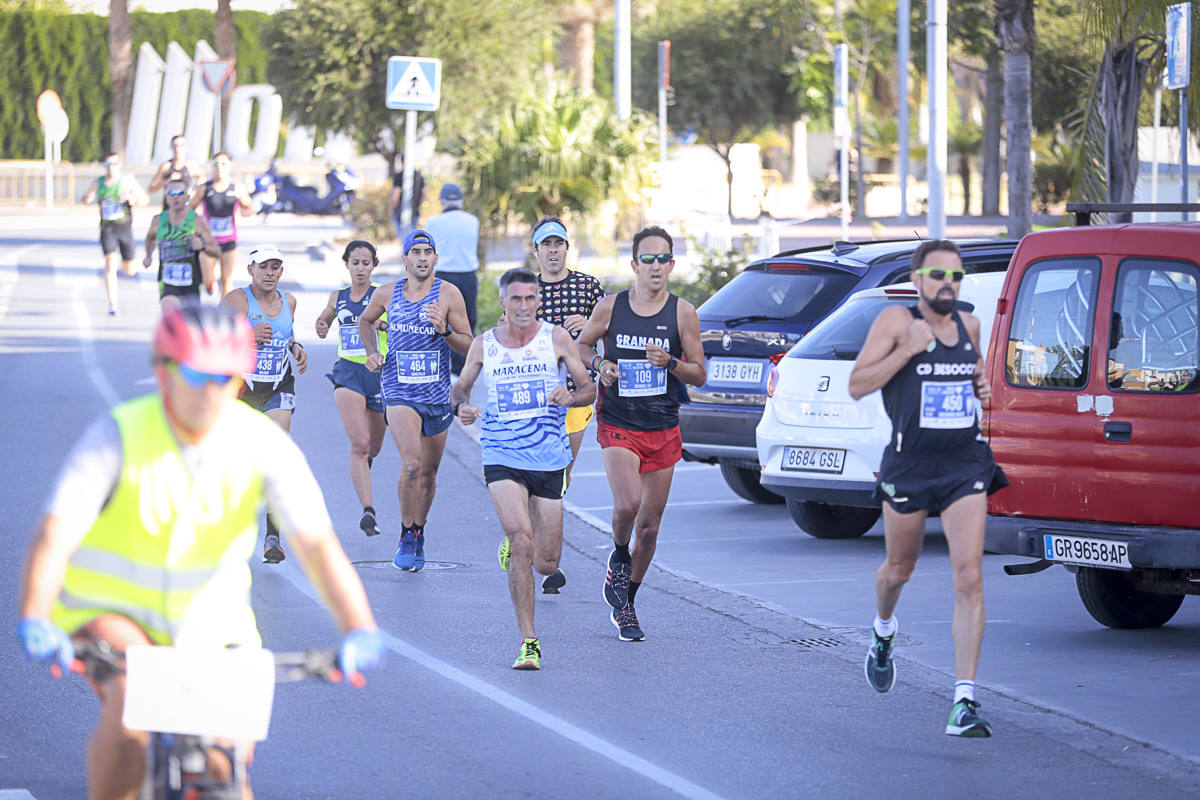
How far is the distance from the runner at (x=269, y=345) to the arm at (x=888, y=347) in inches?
183

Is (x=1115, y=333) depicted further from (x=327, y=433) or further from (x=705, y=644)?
(x=327, y=433)

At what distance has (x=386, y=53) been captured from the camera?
38.1 meters

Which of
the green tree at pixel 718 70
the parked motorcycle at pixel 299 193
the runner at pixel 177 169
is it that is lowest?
the runner at pixel 177 169

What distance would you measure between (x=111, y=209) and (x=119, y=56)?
3477 cm

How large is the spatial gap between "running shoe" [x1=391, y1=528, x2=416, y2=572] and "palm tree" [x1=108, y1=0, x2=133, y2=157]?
50409mm

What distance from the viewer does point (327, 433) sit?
16547 millimetres

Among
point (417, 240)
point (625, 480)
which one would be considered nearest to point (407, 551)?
point (417, 240)

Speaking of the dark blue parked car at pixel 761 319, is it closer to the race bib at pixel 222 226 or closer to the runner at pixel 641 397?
the runner at pixel 641 397

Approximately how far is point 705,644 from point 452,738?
7.38ft

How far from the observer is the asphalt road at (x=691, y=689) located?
259 inches

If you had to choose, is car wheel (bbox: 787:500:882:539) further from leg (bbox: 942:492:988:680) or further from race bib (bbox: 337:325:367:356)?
leg (bbox: 942:492:988:680)

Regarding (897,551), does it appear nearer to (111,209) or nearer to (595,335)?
(595,335)

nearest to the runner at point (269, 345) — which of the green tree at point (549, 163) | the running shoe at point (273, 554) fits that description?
the running shoe at point (273, 554)

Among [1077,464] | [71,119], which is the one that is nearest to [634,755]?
[1077,464]
